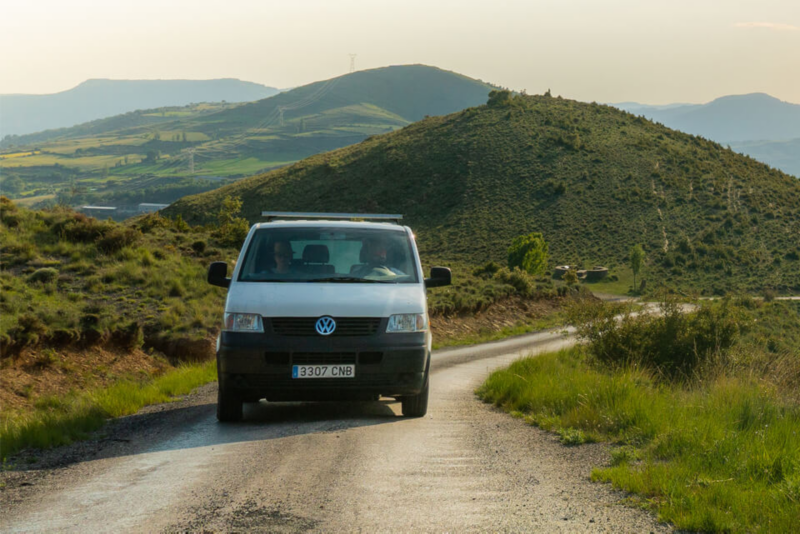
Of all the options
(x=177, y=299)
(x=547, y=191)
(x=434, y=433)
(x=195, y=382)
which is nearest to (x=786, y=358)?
(x=434, y=433)

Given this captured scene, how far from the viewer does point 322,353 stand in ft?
24.2

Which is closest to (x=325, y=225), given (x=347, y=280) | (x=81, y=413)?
(x=347, y=280)

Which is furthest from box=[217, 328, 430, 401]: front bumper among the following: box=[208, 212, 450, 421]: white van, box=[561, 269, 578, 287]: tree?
box=[561, 269, 578, 287]: tree

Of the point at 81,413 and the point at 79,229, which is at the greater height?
the point at 79,229

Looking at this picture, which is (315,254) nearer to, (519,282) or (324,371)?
(324,371)

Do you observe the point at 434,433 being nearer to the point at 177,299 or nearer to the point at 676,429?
the point at 676,429

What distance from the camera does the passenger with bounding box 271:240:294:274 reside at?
8117 millimetres

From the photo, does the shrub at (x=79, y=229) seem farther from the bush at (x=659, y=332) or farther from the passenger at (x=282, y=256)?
the passenger at (x=282, y=256)

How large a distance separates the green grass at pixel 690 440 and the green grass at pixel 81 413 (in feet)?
15.4

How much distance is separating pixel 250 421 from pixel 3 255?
15677 millimetres

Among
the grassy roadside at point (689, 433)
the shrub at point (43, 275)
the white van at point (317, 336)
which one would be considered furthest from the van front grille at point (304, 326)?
the shrub at point (43, 275)

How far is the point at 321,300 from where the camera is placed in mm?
7469

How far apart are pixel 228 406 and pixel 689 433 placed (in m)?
4.47

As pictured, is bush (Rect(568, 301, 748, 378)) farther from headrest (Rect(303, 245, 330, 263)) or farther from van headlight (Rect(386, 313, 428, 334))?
headrest (Rect(303, 245, 330, 263))
